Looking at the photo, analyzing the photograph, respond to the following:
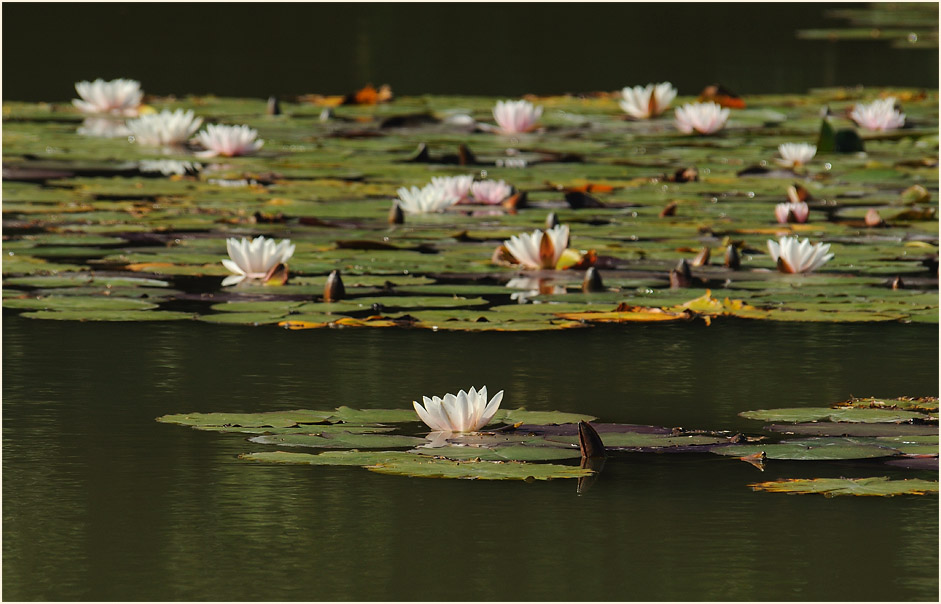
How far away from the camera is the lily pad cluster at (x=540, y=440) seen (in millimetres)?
3809

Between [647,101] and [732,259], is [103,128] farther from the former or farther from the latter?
[732,259]

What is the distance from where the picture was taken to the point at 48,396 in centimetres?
458

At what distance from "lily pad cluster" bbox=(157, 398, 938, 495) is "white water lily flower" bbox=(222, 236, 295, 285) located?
179 centimetres

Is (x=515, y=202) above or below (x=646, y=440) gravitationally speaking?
above

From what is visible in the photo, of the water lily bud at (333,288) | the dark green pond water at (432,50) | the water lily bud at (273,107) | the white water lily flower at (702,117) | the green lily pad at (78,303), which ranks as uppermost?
the dark green pond water at (432,50)

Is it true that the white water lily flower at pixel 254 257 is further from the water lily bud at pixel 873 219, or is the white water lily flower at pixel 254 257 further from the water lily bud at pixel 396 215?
the water lily bud at pixel 873 219

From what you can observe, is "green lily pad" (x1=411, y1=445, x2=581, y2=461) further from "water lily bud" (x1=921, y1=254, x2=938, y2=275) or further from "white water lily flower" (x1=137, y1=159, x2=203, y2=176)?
"white water lily flower" (x1=137, y1=159, x2=203, y2=176)

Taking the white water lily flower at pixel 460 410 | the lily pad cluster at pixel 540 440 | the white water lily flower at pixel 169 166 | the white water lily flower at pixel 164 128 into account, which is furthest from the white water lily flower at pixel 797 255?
the white water lily flower at pixel 164 128

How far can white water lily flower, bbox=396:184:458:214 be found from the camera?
25.3 feet

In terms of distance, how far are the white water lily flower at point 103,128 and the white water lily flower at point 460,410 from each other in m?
6.75

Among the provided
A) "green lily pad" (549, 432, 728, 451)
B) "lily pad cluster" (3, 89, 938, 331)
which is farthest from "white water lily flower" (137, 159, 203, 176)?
Answer: "green lily pad" (549, 432, 728, 451)

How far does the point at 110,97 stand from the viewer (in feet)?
38.1

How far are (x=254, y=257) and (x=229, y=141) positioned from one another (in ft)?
11.5

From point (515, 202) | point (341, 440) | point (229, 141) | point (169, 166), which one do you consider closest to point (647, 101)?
point (229, 141)
